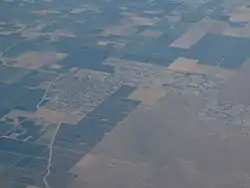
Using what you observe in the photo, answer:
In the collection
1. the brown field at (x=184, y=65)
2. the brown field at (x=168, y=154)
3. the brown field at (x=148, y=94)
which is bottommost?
the brown field at (x=168, y=154)

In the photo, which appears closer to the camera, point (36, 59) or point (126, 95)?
point (126, 95)

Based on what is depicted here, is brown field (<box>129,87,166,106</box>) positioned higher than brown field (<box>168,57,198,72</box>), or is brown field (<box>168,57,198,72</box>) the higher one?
brown field (<box>168,57,198,72</box>)

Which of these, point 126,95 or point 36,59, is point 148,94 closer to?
point 126,95

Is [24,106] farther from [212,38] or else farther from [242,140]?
[212,38]

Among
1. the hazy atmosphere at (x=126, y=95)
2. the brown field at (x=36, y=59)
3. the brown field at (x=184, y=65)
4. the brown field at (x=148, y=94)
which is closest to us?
the hazy atmosphere at (x=126, y=95)

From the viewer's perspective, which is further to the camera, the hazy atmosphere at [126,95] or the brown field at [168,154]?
the hazy atmosphere at [126,95]

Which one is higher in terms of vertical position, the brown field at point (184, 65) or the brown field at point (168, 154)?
the brown field at point (184, 65)

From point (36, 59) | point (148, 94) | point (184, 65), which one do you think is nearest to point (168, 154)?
point (148, 94)

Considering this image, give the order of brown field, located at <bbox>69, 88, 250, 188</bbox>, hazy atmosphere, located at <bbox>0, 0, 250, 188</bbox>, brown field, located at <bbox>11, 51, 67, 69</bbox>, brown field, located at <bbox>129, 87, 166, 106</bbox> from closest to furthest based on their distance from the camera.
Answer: brown field, located at <bbox>69, 88, 250, 188</bbox>, hazy atmosphere, located at <bbox>0, 0, 250, 188</bbox>, brown field, located at <bbox>129, 87, 166, 106</bbox>, brown field, located at <bbox>11, 51, 67, 69</bbox>

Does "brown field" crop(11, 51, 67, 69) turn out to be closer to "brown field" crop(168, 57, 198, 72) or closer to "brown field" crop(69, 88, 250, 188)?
"brown field" crop(168, 57, 198, 72)

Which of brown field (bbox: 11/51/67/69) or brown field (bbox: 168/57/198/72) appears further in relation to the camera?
brown field (bbox: 11/51/67/69)

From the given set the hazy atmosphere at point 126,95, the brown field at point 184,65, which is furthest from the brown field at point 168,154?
the brown field at point 184,65

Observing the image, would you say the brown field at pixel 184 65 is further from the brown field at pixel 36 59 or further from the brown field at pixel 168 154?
the brown field at pixel 36 59

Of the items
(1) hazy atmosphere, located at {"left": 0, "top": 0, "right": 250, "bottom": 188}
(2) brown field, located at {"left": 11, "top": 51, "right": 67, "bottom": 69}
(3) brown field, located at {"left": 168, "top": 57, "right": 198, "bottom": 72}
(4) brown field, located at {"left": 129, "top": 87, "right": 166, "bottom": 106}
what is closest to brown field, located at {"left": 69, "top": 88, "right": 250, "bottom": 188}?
(1) hazy atmosphere, located at {"left": 0, "top": 0, "right": 250, "bottom": 188}
